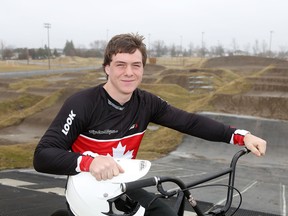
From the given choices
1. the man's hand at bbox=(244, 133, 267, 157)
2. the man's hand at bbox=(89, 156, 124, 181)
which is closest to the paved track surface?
the man's hand at bbox=(244, 133, 267, 157)

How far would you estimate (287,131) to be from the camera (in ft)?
62.6

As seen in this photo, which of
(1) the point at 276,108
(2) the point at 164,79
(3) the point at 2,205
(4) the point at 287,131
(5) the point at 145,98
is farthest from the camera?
(2) the point at 164,79

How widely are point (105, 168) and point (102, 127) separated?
2.11ft

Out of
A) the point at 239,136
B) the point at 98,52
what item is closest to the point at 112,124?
the point at 239,136

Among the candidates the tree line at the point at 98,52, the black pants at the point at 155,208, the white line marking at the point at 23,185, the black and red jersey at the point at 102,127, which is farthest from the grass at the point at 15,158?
the tree line at the point at 98,52

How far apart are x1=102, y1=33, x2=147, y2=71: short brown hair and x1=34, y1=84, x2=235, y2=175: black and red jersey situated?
31 cm

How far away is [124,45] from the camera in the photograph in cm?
266

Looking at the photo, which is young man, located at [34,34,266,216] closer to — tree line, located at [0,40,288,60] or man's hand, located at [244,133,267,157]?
man's hand, located at [244,133,267,157]

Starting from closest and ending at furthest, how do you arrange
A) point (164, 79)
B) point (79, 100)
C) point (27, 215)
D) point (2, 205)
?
point (79, 100) < point (27, 215) < point (2, 205) < point (164, 79)

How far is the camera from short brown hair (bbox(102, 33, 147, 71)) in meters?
2.67

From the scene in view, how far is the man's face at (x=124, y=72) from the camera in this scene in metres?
2.70

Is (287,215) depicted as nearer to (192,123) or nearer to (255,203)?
(255,203)

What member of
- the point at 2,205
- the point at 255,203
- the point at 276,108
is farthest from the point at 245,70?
the point at 2,205

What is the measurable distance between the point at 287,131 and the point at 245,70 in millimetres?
43193
